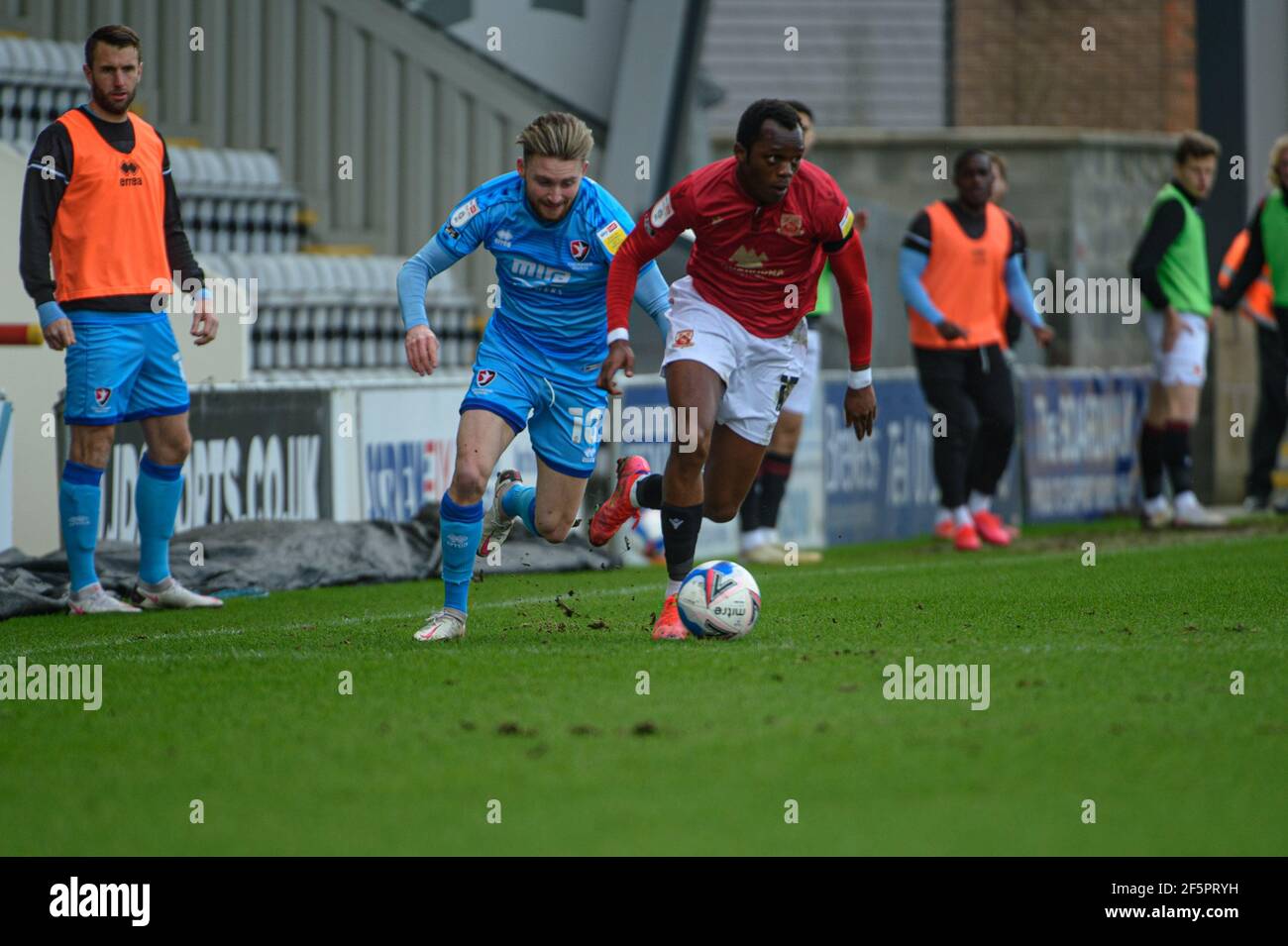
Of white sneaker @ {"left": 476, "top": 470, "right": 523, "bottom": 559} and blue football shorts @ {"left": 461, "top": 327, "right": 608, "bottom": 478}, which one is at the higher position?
blue football shorts @ {"left": 461, "top": 327, "right": 608, "bottom": 478}

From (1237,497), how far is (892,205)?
5.24 metres

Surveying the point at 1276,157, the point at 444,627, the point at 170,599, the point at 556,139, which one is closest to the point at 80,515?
the point at 170,599

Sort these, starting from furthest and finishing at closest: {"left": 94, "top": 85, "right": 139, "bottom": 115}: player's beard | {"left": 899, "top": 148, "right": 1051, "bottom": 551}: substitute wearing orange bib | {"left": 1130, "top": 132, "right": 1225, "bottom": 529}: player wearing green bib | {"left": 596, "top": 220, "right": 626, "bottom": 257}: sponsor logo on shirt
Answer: {"left": 1130, "top": 132, "right": 1225, "bottom": 529}: player wearing green bib → {"left": 899, "top": 148, "right": 1051, "bottom": 551}: substitute wearing orange bib → {"left": 94, "top": 85, "right": 139, "bottom": 115}: player's beard → {"left": 596, "top": 220, "right": 626, "bottom": 257}: sponsor logo on shirt

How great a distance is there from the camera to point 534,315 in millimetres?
7332

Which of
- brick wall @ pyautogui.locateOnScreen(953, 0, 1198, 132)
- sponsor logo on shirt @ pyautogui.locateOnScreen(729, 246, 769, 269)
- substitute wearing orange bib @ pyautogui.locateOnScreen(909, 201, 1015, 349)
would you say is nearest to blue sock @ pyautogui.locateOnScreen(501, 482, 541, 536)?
sponsor logo on shirt @ pyautogui.locateOnScreen(729, 246, 769, 269)

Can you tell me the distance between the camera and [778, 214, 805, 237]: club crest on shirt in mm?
7055

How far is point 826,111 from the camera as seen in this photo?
23.5m

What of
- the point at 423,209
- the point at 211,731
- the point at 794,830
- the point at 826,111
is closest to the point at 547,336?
the point at 211,731

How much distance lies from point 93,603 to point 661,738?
14.6 ft

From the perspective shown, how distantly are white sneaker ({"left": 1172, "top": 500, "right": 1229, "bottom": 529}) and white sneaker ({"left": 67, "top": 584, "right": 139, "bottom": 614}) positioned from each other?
25.4 feet

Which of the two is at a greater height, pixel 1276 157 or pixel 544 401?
pixel 1276 157

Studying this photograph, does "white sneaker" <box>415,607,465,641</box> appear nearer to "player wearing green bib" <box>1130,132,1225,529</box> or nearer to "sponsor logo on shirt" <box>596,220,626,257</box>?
"sponsor logo on shirt" <box>596,220,626,257</box>

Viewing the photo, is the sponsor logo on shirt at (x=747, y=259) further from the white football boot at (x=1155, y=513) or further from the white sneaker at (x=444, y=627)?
the white football boot at (x=1155, y=513)

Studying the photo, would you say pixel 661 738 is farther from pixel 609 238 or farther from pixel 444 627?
pixel 609 238
